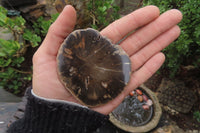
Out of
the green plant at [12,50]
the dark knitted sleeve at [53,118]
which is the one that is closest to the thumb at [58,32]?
the dark knitted sleeve at [53,118]

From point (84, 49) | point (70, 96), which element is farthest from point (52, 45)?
point (70, 96)

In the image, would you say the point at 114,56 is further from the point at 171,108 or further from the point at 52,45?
the point at 171,108

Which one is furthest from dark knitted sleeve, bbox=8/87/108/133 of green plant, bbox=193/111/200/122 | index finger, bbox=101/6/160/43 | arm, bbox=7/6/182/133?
green plant, bbox=193/111/200/122

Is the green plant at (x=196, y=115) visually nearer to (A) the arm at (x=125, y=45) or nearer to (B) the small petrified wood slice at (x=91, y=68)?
(A) the arm at (x=125, y=45)

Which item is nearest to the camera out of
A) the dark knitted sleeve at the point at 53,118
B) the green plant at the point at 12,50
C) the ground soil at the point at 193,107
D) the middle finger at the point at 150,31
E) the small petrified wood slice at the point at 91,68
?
the dark knitted sleeve at the point at 53,118

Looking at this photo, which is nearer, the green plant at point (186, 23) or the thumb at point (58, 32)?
the thumb at point (58, 32)
